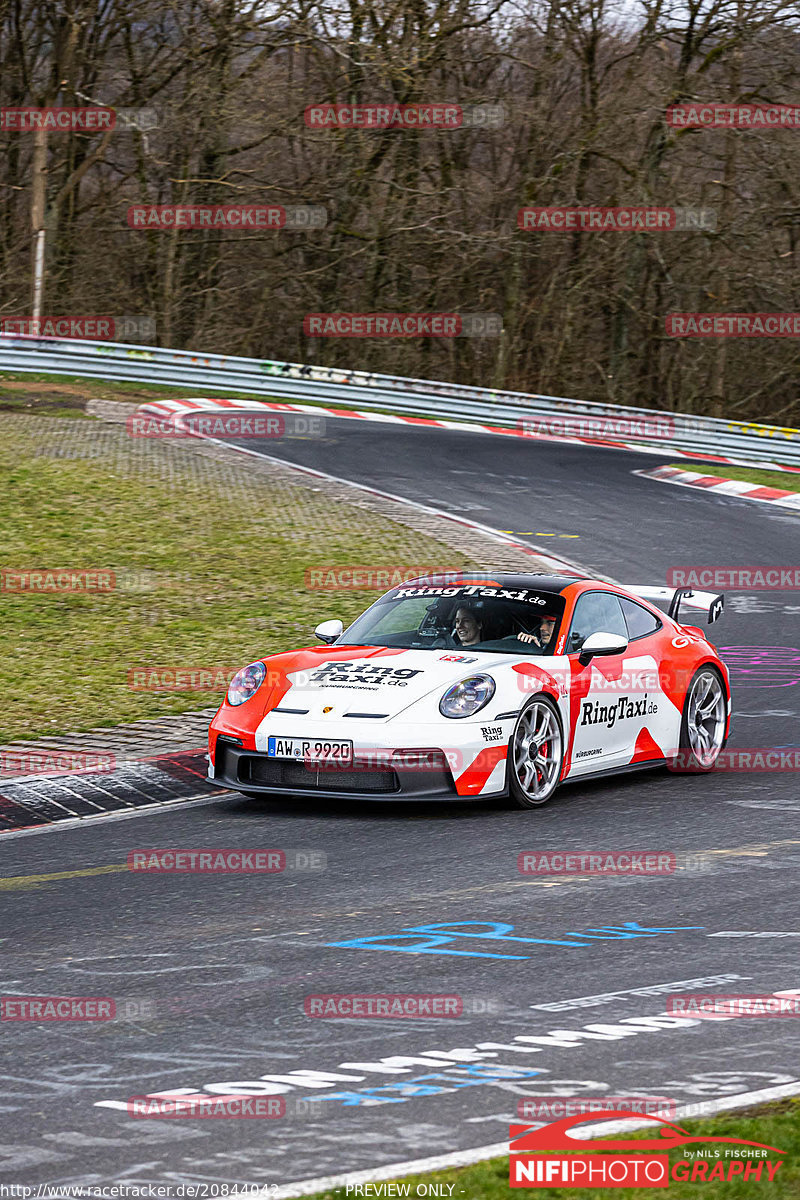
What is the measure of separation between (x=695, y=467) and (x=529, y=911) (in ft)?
67.4

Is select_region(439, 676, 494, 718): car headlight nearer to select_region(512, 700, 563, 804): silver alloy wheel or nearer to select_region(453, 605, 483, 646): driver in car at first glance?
select_region(512, 700, 563, 804): silver alloy wheel

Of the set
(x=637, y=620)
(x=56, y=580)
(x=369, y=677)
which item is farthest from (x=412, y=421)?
(x=369, y=677)

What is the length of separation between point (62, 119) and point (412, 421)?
1266 cm

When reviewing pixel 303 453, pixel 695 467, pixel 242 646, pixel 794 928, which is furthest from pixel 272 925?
pixel 695 467

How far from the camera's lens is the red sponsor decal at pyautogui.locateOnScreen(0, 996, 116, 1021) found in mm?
5246

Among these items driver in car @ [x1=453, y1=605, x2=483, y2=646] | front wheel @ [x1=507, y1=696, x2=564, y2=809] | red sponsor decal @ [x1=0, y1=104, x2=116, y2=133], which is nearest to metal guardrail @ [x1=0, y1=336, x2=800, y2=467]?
red sponsor decal @ [x1=0, y1=104, x2=116, y2=133]

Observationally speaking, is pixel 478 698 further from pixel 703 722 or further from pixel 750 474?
pixel 750 474

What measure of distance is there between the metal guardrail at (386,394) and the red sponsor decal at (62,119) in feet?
26.7

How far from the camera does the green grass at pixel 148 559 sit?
12.0 m

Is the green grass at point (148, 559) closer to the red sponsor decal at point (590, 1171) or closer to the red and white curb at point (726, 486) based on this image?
the red and white curb at point (726, 486)

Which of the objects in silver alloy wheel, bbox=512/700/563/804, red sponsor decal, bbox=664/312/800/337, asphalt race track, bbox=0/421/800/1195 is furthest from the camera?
red sponsor decal, bbox=664/312/800/337

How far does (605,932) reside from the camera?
632 cm

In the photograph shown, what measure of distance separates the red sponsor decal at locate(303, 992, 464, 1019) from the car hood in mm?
3309

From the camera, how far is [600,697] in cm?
959
